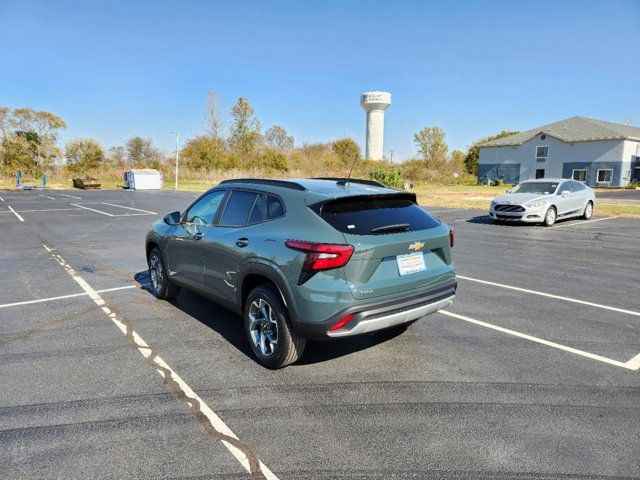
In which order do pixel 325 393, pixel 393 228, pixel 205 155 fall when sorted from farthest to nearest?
1. pixel 205 155
2. pixel 393 228
3. pixel 325 393

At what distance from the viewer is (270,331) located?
4125mm

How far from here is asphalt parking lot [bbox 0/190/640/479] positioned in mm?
2789

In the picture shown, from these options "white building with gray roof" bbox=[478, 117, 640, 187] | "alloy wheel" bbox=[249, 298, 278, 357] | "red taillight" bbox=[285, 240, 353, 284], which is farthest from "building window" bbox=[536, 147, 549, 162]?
"red taillight" bbox=[285, 240, 353, 284]

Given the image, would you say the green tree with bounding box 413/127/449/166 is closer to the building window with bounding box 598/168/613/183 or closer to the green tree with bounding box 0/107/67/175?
the building window with bounding box 598/168/613/183

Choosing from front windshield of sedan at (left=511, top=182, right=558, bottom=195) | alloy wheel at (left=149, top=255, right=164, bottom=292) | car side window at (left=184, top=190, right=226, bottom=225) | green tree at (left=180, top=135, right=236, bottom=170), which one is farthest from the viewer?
green tree at (left=180, top=135, right=236, bottom=170)

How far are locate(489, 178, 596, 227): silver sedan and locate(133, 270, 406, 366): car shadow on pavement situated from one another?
1158 centimetres

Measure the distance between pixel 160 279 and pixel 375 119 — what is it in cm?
10094

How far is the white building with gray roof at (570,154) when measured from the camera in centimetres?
4475

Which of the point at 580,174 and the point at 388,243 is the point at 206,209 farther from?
the point at 580,174

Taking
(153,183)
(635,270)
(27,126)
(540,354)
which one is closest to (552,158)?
(153,183)

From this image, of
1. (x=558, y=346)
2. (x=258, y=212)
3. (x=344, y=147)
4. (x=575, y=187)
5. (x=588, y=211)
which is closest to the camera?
(x=258, y=212)

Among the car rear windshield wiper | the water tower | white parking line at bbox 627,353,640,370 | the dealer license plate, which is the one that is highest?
the water tower

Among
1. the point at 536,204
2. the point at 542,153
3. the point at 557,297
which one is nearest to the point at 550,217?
the point at 536,204

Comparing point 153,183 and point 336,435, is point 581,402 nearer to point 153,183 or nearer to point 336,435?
point 336,435
